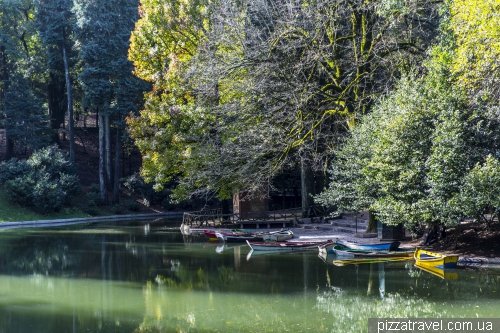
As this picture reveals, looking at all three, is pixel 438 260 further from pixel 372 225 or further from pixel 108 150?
pixel 108 150

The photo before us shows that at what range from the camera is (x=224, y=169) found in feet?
91.8

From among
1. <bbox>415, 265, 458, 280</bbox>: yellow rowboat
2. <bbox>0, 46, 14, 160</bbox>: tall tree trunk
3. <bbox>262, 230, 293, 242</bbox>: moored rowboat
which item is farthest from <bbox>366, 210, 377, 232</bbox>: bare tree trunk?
<bbox>0, 46, 14, 160</bbox>: tall tree trunk

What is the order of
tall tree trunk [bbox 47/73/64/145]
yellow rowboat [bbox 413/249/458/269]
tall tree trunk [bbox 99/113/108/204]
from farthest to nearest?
tall tree trunk [bbox 47/73/64/145] < tall tree trunk [bbox 99/113/108/204] < yellow rowboat [bbox 413/249/458/269]

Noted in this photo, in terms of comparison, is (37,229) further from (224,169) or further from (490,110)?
(490,110)

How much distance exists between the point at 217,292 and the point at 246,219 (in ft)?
60.9

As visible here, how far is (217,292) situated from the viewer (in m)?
15.6

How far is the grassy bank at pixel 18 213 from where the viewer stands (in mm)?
38175

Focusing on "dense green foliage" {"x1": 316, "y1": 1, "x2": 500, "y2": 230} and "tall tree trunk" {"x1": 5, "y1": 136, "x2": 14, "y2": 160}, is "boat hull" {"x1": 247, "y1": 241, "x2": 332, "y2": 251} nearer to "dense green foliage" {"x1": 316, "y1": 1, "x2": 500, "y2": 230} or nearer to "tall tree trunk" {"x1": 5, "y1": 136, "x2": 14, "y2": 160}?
"dense green foliage" {"x1": 316, "y1": 1, "x2": 500, "y2": 230}

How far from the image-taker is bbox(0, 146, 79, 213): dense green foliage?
39594 mm

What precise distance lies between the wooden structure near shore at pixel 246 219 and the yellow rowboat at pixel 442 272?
13.8 meters

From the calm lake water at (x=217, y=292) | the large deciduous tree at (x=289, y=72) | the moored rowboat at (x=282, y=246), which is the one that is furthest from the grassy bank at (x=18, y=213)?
the moored rowboat at (x=282, y=246)

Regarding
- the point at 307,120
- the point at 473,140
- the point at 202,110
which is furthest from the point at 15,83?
the point at 473,140

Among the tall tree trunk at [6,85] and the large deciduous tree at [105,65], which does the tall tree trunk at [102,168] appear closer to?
the large deciduous tree at [105,65]

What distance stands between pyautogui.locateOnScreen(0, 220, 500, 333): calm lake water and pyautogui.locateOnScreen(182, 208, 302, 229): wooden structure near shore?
7.95 meters
